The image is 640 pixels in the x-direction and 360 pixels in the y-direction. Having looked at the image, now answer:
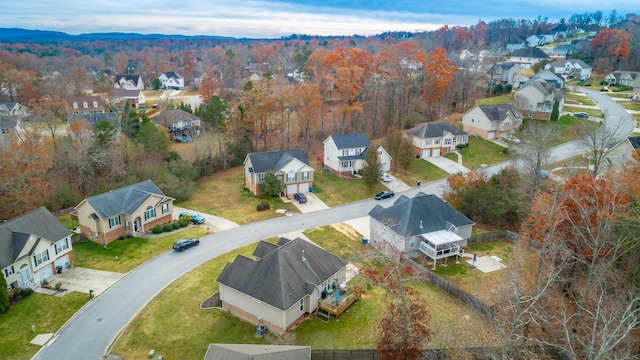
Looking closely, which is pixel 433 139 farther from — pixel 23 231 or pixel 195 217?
pixel 23 231

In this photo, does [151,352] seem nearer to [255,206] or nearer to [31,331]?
[31,331]

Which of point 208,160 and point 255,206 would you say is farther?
point 208,160

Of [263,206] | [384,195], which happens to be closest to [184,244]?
[263,206]

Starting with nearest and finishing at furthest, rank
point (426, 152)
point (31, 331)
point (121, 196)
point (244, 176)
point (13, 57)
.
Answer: point (31, 331) → point (121, 196) → point (244, 176) → point (426, 152) → point (13, 57)

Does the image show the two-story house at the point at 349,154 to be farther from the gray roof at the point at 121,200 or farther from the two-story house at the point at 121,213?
the gray roof at the point at 121,200

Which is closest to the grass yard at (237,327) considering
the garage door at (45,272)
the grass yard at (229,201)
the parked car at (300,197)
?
the garage door at (45,272)

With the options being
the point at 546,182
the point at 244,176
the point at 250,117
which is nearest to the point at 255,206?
the point at 244,176
